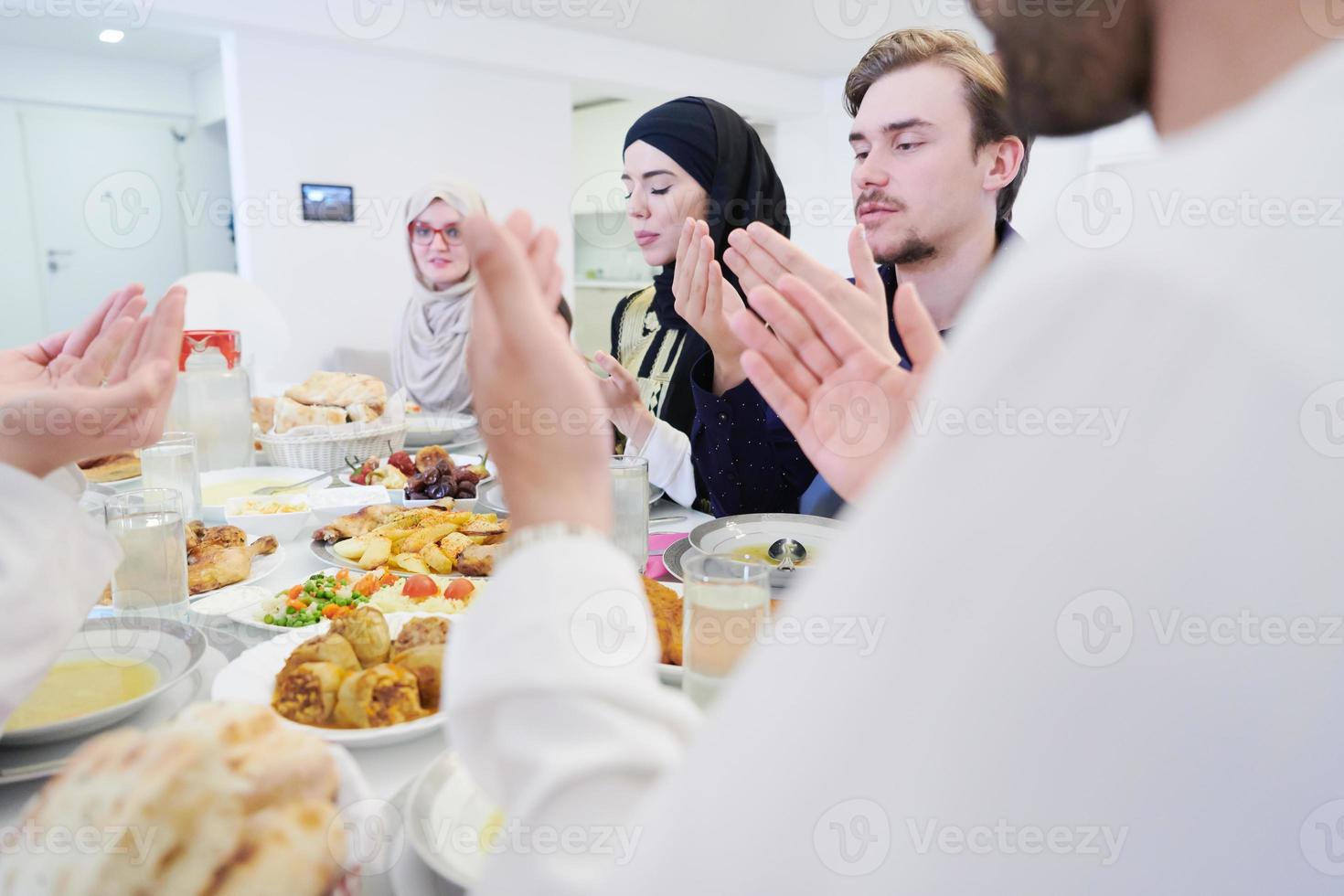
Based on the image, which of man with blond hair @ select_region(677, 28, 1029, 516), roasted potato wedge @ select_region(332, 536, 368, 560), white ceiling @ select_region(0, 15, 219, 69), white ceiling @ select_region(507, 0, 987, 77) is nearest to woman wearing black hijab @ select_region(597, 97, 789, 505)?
man with blond hair @ select_region(677, 28, 1029, 516)

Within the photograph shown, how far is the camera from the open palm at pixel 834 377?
2.96ft

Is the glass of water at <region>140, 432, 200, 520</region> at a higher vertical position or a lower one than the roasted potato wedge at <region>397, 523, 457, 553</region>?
higher

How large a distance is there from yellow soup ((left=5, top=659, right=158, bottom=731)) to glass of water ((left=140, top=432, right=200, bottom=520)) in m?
0.68

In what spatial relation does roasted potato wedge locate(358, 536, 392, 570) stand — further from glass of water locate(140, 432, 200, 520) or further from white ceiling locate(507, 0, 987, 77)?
white ceiling locate(507, 0, 987, 77)

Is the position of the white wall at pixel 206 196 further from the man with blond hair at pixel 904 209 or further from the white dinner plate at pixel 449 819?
the white dinner plate at pixel 449 819

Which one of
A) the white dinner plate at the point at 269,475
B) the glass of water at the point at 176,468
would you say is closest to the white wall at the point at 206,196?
the white dinner plate at the point at 269,475

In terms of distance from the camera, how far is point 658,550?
149cm

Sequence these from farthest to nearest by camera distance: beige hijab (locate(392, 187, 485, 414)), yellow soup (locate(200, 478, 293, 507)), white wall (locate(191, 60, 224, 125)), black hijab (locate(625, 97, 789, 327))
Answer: white wall (locate(191, 60, 224, 125))
beige hijab (locate(392, 187, 485, 414))
black hijab (locate(625, 97, 789, 327))
yellow soup (locate(200, 478, 293, 507))

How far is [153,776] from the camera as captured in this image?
47 cm

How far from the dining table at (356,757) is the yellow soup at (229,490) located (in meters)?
0.42

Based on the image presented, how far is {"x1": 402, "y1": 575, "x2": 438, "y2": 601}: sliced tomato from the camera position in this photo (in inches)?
43.9

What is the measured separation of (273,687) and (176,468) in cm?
89

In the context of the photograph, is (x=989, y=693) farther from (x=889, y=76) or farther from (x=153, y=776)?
(x=889, y=76)

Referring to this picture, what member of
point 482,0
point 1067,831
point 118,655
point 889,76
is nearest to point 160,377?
point 118,655
